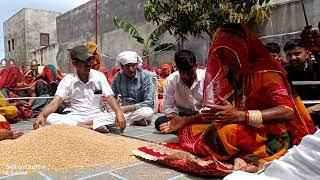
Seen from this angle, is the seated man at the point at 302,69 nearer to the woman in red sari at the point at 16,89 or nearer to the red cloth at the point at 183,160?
the red cloth at the point at 183,160

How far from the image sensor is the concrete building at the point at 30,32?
930 inches

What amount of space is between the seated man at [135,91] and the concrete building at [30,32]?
62.3 feet

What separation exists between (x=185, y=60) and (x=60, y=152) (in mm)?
1442

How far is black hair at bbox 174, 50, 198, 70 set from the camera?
10.7ft

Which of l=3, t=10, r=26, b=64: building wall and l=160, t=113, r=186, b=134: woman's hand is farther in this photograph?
l=3, t=10, r=26, b=64: building wall

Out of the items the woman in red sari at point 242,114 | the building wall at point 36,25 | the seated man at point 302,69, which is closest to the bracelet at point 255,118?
the woman in red sari at point 242,114

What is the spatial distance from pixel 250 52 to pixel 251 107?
1.35 ft

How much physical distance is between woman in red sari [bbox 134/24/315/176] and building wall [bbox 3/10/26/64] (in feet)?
76.5

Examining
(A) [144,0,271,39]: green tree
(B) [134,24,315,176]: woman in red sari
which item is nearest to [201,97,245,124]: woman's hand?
(B) [134,24,315,176]: woman in red sari

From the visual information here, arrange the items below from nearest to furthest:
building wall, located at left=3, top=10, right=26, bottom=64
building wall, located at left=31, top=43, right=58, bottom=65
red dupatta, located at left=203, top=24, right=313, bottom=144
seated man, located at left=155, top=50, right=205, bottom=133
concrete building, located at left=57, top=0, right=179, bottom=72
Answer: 1. red dupatta, located at left=203, top=24, right=313, bottom=144
2. seated man, located at left=155, top=50, right=205, bottom=133
3. concrete building, located at left=57, top=0, right=179, bottom=72
4. building wall, located at left=31, top=43, right=58, bottom=65
5. building wall, located at left=3, top=10, right=26, bottom=64

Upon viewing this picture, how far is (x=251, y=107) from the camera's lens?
8.20ft

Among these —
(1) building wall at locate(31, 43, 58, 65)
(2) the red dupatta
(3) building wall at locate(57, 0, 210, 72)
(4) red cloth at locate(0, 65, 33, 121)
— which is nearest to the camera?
(2) the red dupatta

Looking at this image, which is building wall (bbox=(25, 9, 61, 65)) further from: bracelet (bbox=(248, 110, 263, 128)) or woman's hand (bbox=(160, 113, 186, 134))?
bracelet (bbox=(248, 110, 263, 128))

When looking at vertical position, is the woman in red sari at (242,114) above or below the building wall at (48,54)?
below
